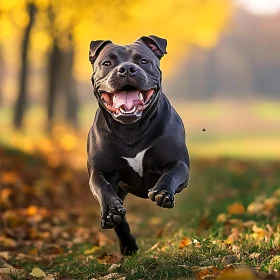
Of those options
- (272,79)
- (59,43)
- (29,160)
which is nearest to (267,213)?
(29,160)

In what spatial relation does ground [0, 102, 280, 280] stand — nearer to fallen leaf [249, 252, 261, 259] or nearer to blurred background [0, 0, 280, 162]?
fallen leaf [249, 252, 261, 259]

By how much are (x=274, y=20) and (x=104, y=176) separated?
77077 millimetres

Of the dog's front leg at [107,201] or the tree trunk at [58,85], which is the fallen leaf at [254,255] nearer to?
the dog's front leg at [107,201]

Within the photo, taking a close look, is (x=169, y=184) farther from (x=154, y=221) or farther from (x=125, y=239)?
(x=154, y=221)

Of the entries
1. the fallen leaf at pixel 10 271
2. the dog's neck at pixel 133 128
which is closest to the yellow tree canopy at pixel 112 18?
the fallen leaf at pixel 10 271

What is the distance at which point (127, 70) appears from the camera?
4.23 m

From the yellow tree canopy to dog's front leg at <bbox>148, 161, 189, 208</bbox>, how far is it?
29.6ft

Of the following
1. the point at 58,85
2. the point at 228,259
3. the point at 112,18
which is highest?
the point at 112,18

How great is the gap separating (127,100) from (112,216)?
0.79 meters

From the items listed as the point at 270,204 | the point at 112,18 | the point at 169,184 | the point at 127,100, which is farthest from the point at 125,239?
the point at 112,18

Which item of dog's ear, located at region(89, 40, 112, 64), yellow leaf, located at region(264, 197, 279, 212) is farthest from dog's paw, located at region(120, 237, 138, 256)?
yellow leaf, located at region(264, 197, 279, 212)

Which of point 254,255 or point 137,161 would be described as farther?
point 137,161

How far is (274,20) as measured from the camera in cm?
7838

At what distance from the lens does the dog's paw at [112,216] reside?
Result: 421 cm
